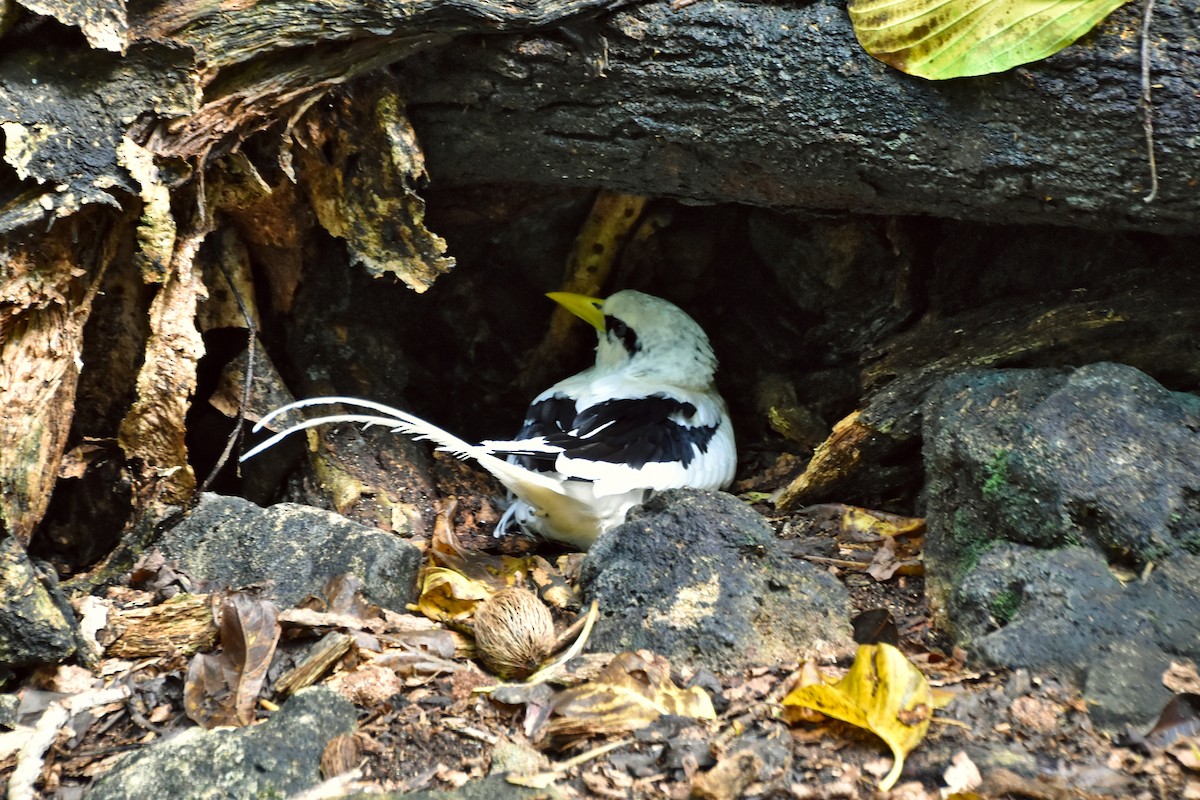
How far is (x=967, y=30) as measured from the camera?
9.45 feet

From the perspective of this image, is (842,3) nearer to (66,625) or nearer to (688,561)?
(688,561)

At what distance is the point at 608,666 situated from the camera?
2668 millimetres

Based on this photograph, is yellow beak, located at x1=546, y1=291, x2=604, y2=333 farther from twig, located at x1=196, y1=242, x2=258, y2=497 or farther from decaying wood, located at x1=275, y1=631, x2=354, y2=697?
decaying wood, located at x1=275, y1=631, x2=354, y2=697

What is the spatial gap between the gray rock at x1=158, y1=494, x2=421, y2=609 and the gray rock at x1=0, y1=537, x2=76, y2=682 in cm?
53

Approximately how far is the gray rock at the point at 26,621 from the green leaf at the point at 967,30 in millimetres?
2764

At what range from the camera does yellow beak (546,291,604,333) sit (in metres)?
4.96

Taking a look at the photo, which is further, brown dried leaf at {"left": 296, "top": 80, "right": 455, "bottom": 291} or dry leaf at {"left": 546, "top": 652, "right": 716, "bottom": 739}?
brown dried leaf at {"left": 296, "top": 80, "right": 455, "bottom": 291}

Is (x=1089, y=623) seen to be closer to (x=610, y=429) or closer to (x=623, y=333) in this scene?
(x=610, y=429)

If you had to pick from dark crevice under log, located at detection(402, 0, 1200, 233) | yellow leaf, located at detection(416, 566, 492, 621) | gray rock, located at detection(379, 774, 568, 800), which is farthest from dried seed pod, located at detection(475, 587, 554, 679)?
dark crevice under log, located at detection(402, 0, 1200, 233)

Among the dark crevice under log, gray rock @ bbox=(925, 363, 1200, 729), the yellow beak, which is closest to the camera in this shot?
gray rock @ bbox=(925, 363, 1200, 729)

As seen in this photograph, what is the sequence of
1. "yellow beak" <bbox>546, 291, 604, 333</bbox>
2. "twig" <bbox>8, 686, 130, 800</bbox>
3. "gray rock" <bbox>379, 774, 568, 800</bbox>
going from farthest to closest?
"yellow beak" <bbox>546, 291, 604, 333</bbox>, "twig" <bbox>8, 686, 130, 800</bbox>, "gray rock" <bbox>379, 774, 568, 800</bbox>

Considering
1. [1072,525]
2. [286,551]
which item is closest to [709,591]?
[1072,525]

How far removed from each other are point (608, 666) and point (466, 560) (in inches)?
52.5

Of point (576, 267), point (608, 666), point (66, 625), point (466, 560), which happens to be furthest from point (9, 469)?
point (576, 267)
